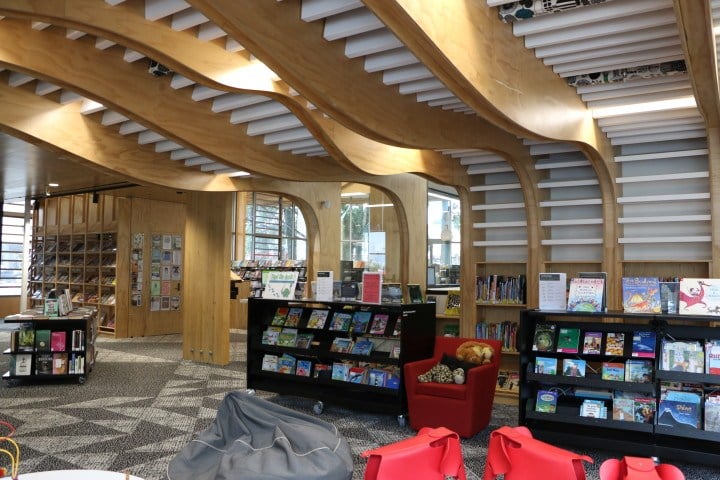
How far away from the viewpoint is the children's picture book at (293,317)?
773cm

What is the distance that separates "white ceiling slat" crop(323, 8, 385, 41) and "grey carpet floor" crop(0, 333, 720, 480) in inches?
135

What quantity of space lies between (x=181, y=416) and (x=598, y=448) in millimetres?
4236

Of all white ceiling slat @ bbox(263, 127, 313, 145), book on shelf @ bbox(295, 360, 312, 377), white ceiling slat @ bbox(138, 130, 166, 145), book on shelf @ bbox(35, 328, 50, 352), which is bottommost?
book on shelf @ bbox(295, 360, 312, 377)

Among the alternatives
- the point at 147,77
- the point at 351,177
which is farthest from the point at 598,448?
the point at 147,77

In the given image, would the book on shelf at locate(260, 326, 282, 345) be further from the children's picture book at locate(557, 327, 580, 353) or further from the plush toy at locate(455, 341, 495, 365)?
the children's picture book at locate(557, 327, 580, 353)

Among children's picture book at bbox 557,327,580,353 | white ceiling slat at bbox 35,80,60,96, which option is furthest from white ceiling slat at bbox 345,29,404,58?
white ceiling slat at bbox 35,80,60,96

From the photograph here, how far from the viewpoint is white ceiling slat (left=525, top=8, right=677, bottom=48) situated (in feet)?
14.5

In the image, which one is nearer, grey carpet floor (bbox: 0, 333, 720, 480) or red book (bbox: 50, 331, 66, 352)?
grey carpet floor (bbox: 0, 333, 720, 480)

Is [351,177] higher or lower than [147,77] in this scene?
lower

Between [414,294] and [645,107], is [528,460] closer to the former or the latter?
[645,107]

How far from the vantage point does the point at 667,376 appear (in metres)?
5.11

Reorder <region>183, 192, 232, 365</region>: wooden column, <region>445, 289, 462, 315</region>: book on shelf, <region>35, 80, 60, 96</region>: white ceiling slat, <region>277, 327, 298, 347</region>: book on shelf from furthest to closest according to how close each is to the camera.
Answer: <region>183, 192, 232, 365</region>: wooden column < <region>445, 289, 462, 315</region>: book on shelf < <region>277, 327, 298, 347</region>: book on shelf < <region>35, 80, 60, 96</region>: white ceiling slat

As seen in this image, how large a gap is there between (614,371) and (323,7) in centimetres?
380

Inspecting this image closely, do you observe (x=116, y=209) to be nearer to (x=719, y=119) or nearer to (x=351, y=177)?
(x=351, y=177)
